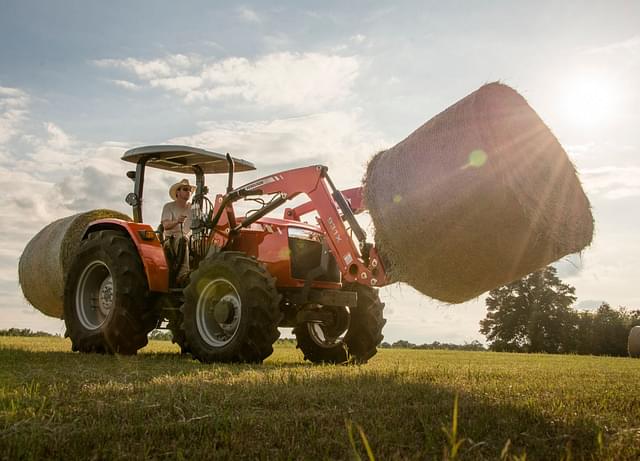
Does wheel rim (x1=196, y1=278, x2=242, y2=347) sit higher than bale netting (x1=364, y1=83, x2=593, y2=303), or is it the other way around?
bale netting (x1=364, y1=83, x2=593, y2=303)

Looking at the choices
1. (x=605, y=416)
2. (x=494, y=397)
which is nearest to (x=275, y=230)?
(x=494, y=397)

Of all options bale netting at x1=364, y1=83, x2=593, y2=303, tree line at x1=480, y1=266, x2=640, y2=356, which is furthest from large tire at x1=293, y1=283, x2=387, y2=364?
tree line at x1=480, y1=266, x2=640, y2=356

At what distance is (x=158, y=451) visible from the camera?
10.2 ft

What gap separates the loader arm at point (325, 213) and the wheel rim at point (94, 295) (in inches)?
78.0

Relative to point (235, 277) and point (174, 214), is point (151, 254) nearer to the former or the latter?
point (174, 214)

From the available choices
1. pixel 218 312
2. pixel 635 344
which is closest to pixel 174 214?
pixel 218 312

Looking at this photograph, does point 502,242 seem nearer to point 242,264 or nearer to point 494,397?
point 494,397

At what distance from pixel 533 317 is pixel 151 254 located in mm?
31159

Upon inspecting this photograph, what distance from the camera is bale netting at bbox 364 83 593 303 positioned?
5.61 m

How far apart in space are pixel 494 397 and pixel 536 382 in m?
1.52

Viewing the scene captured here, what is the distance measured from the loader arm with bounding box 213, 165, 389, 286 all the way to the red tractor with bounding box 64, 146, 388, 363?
12mm

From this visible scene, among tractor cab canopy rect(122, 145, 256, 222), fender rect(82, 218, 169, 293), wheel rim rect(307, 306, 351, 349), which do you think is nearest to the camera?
fender rect(82, 218, 169, 293)

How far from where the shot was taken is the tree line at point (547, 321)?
3409 centimetres

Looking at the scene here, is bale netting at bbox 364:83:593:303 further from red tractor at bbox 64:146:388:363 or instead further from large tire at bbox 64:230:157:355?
large tire at bbox 64:230:157:355
